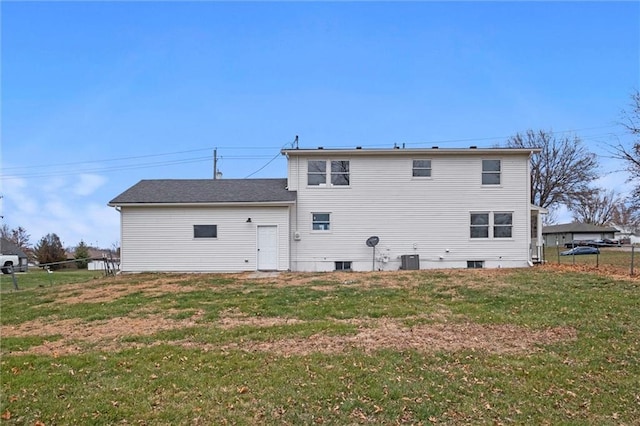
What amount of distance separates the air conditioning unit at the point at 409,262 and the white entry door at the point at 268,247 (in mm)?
5063

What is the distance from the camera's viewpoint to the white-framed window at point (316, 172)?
17.7m

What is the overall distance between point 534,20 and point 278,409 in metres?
14.5

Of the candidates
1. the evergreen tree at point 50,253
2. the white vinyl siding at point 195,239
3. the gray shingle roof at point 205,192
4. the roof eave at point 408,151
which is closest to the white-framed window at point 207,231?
the white vinyl siding at point 195,239

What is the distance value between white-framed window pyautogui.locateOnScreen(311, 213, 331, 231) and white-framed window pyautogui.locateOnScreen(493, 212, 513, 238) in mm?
6807

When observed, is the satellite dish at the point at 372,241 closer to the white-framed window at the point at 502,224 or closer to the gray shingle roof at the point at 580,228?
the white-framed window at the point at 502,224

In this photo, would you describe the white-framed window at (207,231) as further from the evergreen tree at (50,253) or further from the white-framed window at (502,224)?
the evergreen tree at (50,253)

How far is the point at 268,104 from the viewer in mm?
21219

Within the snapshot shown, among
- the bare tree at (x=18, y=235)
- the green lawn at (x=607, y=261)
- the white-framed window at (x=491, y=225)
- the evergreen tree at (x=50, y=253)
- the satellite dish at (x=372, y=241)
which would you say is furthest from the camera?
the bare tree at (x=18, y=235)

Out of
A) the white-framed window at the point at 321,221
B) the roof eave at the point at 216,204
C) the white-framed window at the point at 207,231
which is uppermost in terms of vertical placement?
the roof eave at the point at 216,204

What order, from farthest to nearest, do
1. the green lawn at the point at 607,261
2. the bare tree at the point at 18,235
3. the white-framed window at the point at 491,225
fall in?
the bare tree at the point at 18,235 < the white-framed window at the point at 491,225 < the green lawn at the point at 607,261

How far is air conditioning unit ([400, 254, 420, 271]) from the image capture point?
1714 centimetres

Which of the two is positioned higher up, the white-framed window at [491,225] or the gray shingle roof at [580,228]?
the white-framed window at [491,225]

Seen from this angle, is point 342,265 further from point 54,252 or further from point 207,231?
point 54,252

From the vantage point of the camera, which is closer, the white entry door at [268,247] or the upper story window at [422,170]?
the white entry door at [268,247]
